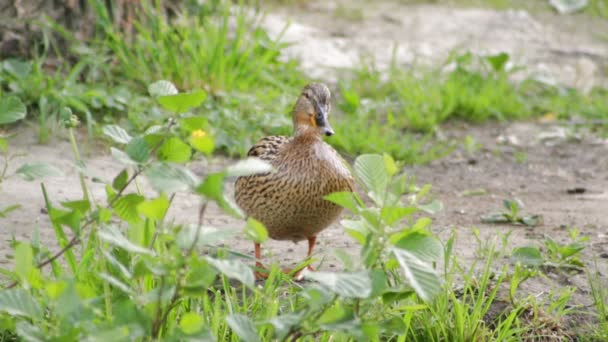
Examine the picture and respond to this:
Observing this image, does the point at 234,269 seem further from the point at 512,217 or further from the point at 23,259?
the point at 512,217

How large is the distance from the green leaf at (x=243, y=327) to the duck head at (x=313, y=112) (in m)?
1.83

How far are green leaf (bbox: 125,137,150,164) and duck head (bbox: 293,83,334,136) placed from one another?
5.46 ft

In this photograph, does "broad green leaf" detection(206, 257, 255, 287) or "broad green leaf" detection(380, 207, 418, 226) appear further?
"broad green leaf" detection(380, 207, 418, 226)

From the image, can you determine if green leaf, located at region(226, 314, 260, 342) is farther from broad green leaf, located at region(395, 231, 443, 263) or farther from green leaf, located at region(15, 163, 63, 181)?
green leaf, located at region(15, 163, 63, 181)

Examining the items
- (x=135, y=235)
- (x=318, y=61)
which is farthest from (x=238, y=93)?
(x=135, y=235)

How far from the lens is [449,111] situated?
7.14m

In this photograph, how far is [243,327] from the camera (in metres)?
2.54

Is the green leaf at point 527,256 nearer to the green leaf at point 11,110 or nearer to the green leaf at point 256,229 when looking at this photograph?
the green leaf at point 256,229

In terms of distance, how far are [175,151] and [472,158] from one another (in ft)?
13.7

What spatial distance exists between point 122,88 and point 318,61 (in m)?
2.00

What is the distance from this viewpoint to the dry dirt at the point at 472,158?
4668mm

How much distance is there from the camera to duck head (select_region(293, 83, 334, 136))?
435cm

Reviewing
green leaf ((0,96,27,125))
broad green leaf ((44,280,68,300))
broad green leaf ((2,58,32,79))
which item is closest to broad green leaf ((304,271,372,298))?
broad green leaf ((44,280,68,300))

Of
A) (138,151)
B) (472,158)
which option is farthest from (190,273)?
(472,158)
